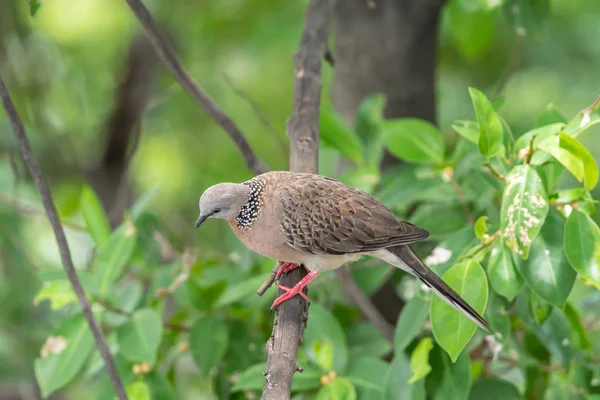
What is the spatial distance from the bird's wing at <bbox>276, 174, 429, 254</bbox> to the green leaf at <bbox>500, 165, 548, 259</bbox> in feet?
2.35

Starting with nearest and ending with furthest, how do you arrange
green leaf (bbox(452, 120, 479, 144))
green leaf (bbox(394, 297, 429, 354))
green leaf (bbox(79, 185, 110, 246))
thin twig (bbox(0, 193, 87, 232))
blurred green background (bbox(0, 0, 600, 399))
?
green leaf (bbox(452, 120, 479, 144)) → green leaf (bbox(394, 297, 429, 354)) → green leaf (bbox(79, 185, 110, 246)) → thin twig (bbox(0, 193, 87, 232)) → blurred green background (bbox(0, 0, 600, 399))

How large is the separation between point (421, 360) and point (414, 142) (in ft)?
3.31

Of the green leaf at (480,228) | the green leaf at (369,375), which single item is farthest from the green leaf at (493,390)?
the green leaf at (480,228)

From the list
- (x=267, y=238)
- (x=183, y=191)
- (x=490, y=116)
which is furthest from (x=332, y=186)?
(x=183, y=191)

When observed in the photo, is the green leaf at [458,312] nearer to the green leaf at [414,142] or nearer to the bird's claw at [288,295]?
the bird's claw at [288,295]

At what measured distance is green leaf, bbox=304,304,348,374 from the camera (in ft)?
10.1

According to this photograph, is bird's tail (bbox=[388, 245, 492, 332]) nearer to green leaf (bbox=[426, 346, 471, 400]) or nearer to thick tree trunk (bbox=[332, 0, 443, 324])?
green leaf (bbox=[426, 346, 471, 400])

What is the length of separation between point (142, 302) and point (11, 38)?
2.32 meters

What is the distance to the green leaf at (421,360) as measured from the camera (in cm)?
282

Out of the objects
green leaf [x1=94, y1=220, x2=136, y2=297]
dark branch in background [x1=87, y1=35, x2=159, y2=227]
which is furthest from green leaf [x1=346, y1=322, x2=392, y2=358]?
dark branch in background [x1=87, y1=35, x2=159, y2=227]

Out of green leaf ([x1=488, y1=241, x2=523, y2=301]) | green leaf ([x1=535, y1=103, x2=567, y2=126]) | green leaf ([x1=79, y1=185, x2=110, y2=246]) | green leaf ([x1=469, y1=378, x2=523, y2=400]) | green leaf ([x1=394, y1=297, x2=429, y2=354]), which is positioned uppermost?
green leaf ([x1=535, y1=103, x2=567, y2=126])

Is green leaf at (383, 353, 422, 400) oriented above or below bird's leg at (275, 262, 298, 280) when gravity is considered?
below

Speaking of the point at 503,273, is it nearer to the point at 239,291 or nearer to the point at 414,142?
the point at 414,142

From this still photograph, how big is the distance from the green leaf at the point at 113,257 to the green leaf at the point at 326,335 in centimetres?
85
